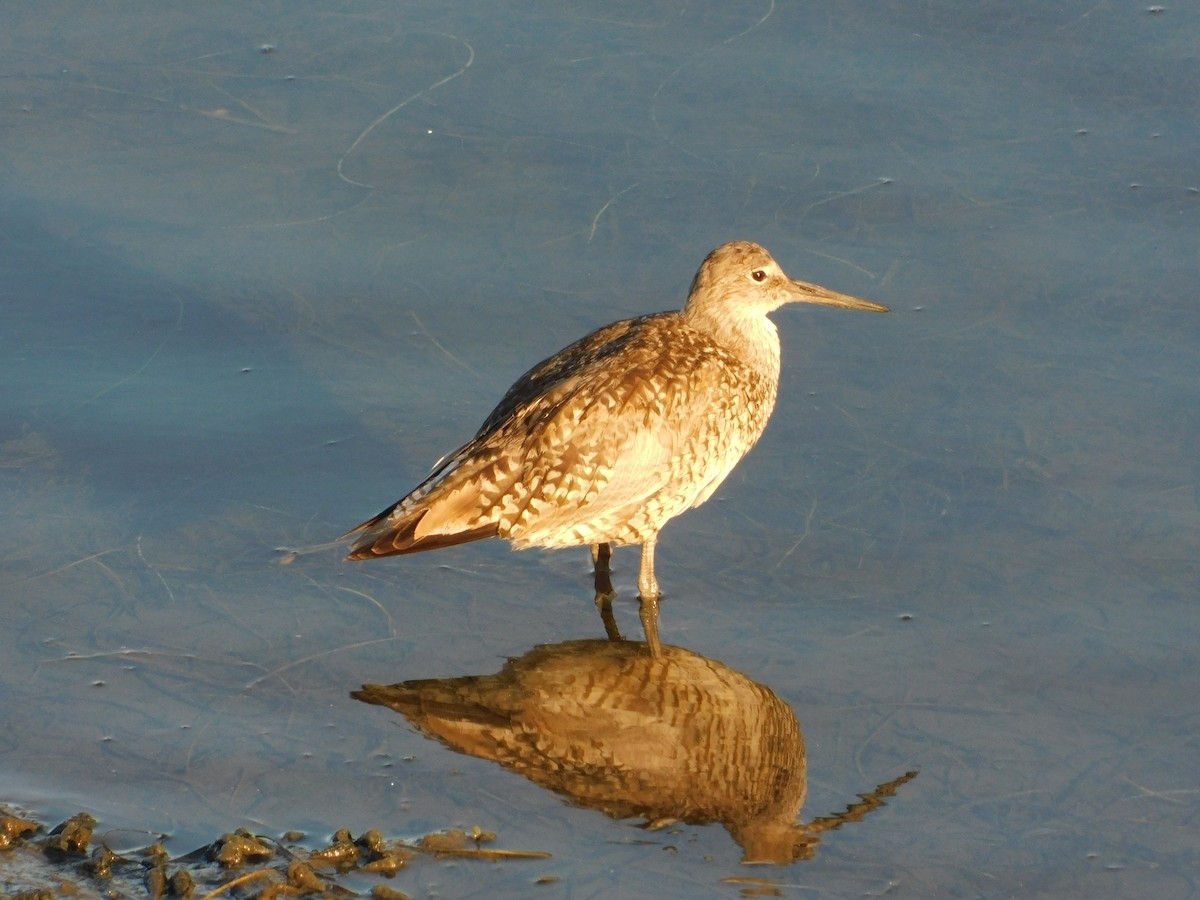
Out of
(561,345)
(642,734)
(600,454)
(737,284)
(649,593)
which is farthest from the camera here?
(561,345)

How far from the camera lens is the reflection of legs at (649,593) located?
23.4 feet

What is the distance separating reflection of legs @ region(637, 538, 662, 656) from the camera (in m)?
7.12

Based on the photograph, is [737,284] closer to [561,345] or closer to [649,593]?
[561,345]

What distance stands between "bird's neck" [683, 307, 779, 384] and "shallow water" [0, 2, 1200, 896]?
482 millimetres

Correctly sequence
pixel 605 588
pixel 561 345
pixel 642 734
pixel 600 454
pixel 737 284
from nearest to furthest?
pixel 642 734
pixel 600 454
pixel 605 588
pixel 737 284
pixel 561 345

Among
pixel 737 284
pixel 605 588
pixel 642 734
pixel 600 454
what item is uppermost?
pixel 737 284

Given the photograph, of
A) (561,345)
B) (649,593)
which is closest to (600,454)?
(649,593)

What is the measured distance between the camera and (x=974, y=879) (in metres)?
5.78

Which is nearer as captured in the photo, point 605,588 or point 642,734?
point 642,734

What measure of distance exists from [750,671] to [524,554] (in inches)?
46.5

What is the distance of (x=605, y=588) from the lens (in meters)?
7.43

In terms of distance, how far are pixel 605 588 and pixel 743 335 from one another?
117 centimetres

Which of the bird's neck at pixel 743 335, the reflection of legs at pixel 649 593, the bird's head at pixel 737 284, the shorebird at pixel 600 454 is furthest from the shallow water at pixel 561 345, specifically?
the bird's head at pixel 737 284

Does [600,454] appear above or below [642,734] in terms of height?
above
